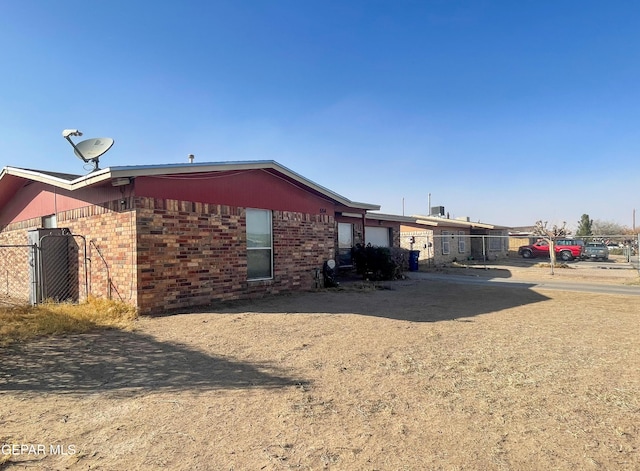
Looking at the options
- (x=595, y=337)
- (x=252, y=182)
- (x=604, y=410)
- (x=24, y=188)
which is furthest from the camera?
(x=24, y=188)

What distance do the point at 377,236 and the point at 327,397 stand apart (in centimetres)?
1559

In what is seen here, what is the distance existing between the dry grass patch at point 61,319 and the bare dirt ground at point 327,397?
1.65 feet

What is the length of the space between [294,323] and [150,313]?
301 cm

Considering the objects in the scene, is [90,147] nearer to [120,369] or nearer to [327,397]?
[120,369]

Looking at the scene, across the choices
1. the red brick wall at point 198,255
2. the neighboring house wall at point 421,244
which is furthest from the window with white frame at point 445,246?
the red brick wall at point 198,255

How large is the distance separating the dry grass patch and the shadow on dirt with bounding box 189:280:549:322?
161 centimetres

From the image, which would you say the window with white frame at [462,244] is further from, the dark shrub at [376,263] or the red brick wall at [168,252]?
the red brick wall at [168,252]

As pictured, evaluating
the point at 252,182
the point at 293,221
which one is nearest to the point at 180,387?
the point at 252,182

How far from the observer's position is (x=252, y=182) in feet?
32.8

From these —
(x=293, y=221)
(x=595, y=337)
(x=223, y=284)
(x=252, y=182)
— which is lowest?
(x=595, y=337)

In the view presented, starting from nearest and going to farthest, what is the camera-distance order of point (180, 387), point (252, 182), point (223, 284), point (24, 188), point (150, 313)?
point (180, 387) → point (150, 313) → point (223, 284) → point (252, 182) → point (24, 188)

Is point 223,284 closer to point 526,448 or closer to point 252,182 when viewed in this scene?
point 252,182

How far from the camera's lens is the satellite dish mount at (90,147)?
9.82m

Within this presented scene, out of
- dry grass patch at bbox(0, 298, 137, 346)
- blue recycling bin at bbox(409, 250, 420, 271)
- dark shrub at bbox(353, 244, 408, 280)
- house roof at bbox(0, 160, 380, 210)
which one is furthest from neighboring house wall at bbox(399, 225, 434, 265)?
dry grass patch at bbox(0, 298, 137, 346)
